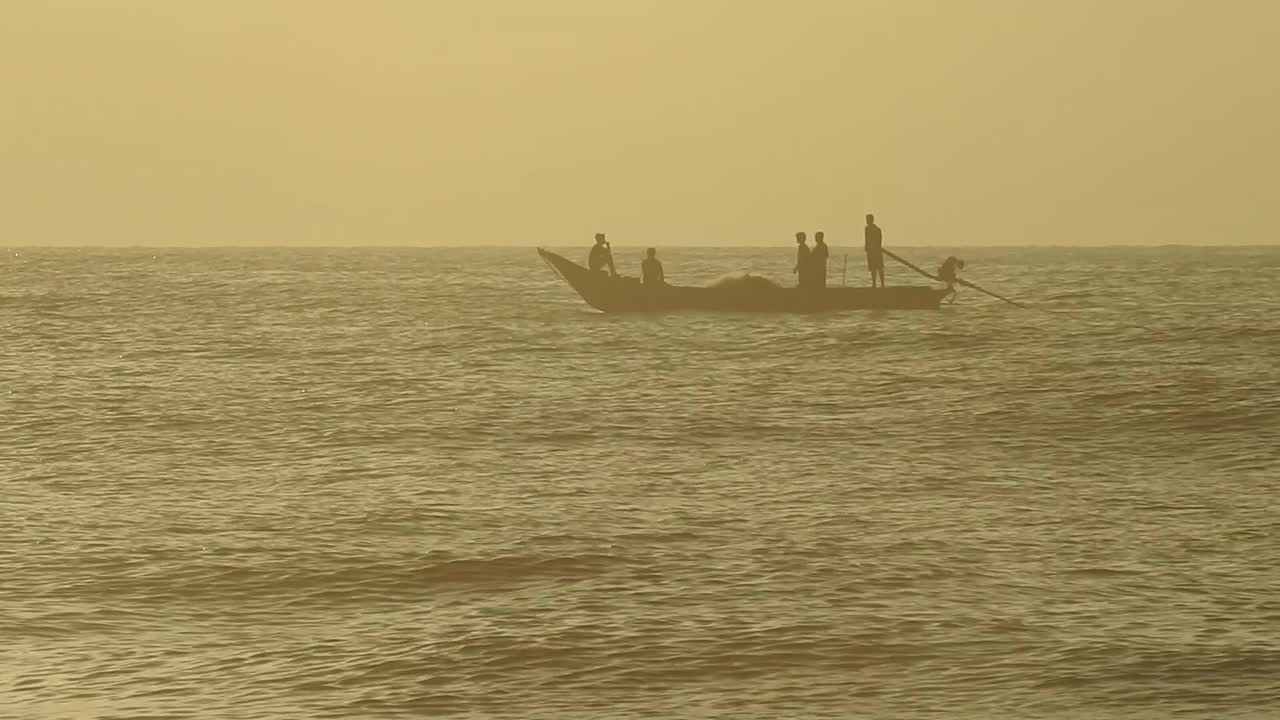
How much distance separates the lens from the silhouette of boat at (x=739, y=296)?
41.8 metres

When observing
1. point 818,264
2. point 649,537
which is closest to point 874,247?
point 818,264

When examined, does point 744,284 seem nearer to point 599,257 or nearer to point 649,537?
point 599,257

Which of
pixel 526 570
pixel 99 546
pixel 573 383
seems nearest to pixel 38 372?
pixel 573 383

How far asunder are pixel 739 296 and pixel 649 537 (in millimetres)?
27639

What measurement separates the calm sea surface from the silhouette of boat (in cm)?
699

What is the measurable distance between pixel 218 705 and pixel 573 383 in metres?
19.4

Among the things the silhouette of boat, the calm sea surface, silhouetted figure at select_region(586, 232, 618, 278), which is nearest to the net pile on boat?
the silhouette of boat

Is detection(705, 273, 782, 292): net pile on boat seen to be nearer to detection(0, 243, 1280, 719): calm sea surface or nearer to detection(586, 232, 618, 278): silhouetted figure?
detection(586, 232, 618, 278): silhouetted figure

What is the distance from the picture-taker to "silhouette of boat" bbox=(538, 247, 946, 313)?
41.8 meters

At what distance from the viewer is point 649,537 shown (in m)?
15.8

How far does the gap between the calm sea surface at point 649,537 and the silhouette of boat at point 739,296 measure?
275 inches

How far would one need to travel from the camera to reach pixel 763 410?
2598 cm

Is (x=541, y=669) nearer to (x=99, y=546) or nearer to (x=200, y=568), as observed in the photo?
(x=200, y=568)

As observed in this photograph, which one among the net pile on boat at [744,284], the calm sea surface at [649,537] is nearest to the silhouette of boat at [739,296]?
the net pile on boat at [744,284]
